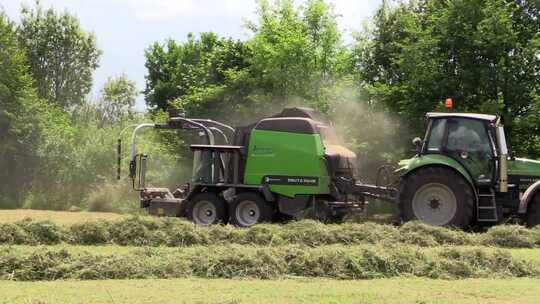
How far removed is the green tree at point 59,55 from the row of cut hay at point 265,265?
4027 centimetres

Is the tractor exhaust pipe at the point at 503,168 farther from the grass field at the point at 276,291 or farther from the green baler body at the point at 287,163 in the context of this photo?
the grass field at the point at 276,291

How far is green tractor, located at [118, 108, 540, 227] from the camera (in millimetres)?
13828

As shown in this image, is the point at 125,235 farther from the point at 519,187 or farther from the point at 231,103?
the point at 231,103

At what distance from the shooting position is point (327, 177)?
15.3 m

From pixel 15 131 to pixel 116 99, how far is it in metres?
24.7

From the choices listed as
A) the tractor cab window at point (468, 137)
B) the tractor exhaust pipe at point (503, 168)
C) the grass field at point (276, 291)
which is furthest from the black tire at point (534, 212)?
the grass field at point (276, 291)

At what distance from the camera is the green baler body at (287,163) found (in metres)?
15.3

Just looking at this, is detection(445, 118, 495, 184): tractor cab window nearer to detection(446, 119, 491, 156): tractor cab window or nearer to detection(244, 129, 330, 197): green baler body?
detection(446, 119, 491, 156): tractor cab window

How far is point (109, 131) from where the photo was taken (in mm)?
28922

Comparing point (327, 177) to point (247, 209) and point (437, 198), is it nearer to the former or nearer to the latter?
point (247, 209)

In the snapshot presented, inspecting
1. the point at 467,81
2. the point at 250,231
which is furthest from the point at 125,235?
the point at 467,81

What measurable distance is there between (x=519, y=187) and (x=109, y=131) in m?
18.5

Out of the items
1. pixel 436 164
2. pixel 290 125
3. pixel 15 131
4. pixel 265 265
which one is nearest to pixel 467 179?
pixel 436 164

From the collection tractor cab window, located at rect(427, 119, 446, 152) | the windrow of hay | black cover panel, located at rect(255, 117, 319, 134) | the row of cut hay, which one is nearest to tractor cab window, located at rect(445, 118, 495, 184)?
tractor cab window, located at rect(427, 119, 446, 152)
